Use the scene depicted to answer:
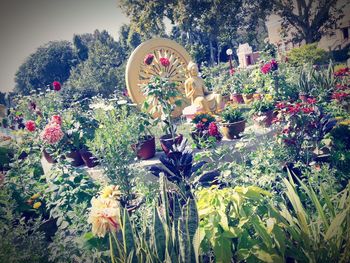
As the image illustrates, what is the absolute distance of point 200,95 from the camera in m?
6.99

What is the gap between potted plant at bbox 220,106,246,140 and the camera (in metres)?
4.67

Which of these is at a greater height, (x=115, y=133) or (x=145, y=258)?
(x=115, y=133)

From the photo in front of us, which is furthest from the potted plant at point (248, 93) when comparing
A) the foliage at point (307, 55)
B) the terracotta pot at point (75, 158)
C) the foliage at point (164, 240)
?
the foliage at point (164, 240)

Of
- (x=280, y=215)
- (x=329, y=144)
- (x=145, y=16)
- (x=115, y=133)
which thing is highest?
(x=145, y=16)

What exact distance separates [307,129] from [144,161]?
2.45 meters

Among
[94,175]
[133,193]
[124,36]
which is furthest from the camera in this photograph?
[124,36]

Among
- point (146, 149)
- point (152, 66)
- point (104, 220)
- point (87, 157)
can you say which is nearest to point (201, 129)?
point (146, 149)

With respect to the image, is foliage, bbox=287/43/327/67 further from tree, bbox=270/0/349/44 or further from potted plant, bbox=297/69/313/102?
potted plant, bbox=297/69/313/102

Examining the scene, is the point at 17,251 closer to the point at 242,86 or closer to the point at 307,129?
the point at 307,129

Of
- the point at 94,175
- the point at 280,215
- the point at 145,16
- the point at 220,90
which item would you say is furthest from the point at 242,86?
the point at 145,16

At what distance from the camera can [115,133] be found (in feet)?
11.5

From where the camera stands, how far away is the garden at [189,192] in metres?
1.69

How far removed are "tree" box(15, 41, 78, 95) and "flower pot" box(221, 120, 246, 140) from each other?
40320mm

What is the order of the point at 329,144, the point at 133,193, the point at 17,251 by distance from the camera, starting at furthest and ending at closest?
the point at 329,144
the point at 133,193
the point at 17,251
